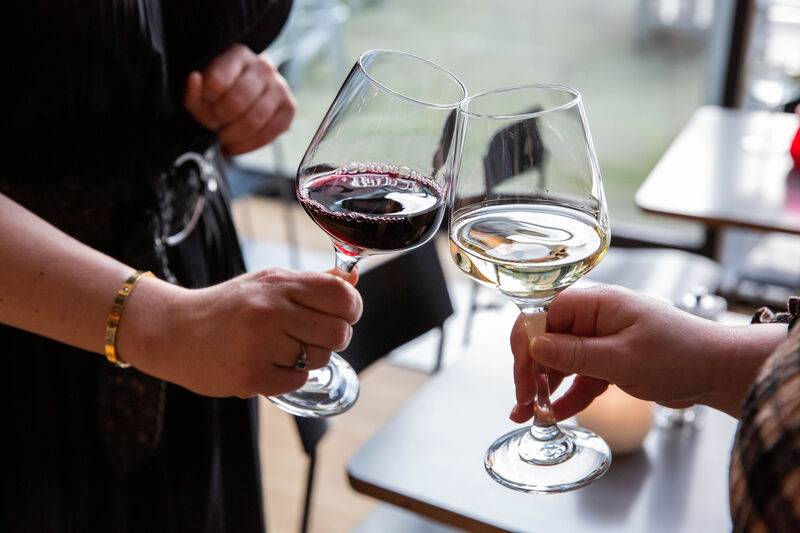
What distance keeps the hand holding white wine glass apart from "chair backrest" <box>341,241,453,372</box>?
75cm

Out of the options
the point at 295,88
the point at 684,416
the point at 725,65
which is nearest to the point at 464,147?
the point at 684,416

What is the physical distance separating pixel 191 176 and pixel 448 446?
495 mm

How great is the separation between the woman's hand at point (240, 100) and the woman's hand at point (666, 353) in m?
0.46

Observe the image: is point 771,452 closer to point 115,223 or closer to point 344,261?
point 344,261

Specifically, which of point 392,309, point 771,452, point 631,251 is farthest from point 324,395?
point 631,251

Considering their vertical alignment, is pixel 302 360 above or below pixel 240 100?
below

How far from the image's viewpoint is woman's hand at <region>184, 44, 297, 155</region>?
0.93 m

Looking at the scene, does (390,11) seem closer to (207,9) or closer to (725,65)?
(725,65)

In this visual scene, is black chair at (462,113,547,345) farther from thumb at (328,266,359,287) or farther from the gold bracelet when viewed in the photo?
the gold bracelet

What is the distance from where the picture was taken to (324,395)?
769 millimetres

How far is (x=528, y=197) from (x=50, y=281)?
16.0 inches

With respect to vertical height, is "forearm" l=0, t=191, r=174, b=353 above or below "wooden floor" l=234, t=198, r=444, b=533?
above

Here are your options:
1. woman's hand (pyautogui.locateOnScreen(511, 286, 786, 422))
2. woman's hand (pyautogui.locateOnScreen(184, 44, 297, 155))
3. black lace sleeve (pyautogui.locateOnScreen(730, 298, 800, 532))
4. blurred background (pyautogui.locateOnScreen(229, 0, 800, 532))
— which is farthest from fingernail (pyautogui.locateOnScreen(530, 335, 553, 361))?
blurred background (pyautogui.locateOnScreen(229, 0, 800, 532))

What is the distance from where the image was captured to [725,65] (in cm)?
299
